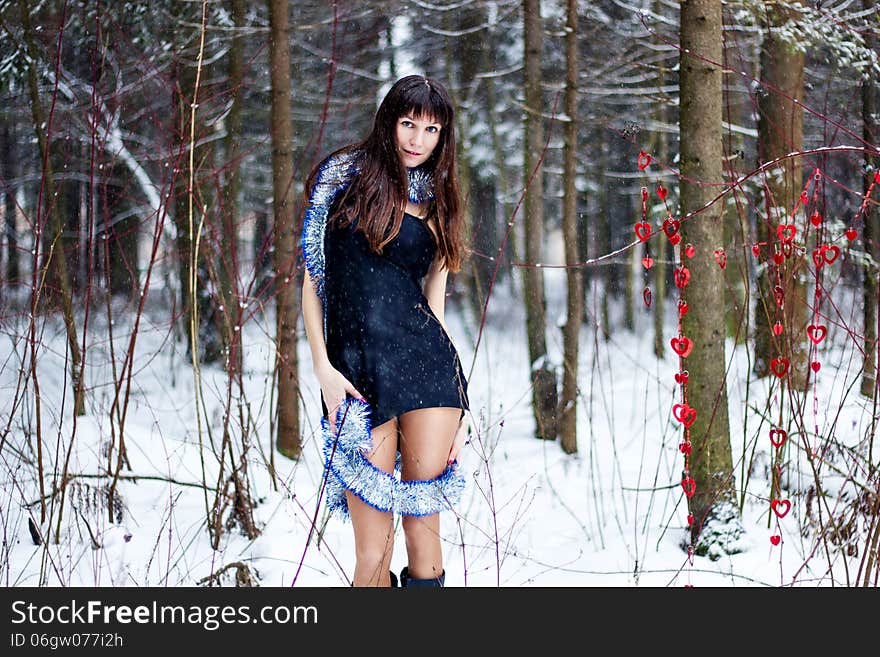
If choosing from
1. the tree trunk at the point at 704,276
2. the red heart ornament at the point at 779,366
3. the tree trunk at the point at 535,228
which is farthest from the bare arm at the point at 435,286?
the tree trunk at the point at 535,228

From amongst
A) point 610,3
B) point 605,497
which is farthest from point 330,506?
point 610,3

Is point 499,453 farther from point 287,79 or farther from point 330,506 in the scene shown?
point 330,506

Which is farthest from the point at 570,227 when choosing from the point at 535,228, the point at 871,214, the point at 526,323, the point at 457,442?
the point at 457,442

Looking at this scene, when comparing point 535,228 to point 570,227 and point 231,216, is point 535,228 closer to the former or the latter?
point 570,227

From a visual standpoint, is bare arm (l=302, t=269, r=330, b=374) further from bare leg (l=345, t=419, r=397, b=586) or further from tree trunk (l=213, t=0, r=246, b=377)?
tree trunk (l=213, t=0, r=246, b=377)

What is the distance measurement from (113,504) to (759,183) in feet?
14.7

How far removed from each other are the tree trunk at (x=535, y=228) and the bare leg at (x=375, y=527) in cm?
313

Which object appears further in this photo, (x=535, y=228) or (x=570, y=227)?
(x=535, y=228)

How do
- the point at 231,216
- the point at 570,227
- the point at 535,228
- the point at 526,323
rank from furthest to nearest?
the point at 526,323
the point at 535,228
the point at 570,227
the point at 231,216

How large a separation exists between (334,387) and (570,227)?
3685 mm

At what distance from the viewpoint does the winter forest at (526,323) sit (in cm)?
294

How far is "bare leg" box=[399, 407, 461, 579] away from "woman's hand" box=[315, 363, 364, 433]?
0.60 ft

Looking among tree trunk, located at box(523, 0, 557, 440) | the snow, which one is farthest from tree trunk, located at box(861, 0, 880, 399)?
tree trunk, located at box(523, 0, 557, 440)

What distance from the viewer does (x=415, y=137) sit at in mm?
2383
